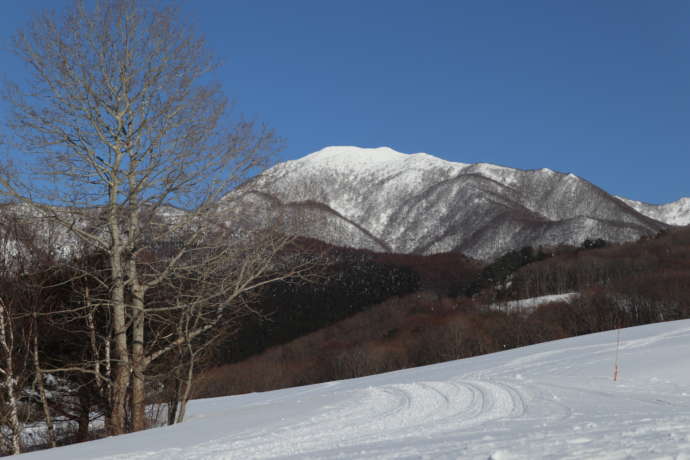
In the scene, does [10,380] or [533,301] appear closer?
[10,380]

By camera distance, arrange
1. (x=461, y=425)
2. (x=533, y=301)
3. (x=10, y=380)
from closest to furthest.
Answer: (x=461, y=425)
(x=10, y=380)
(x=533, y=301)

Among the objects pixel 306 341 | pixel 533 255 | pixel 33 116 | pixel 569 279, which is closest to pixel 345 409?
pixel 33 116

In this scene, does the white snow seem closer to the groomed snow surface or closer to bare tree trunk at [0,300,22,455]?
the groomed snow surface

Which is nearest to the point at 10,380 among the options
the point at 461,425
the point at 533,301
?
the point at 461,425

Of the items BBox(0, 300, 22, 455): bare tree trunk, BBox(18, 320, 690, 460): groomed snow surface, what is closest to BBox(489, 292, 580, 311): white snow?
BBox(18, 320, 690, 460): groomed snow surface

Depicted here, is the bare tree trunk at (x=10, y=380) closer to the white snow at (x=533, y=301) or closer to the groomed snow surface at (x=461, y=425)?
the groomed snow surface at (x=461, y=425)

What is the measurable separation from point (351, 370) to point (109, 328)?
72.9 m

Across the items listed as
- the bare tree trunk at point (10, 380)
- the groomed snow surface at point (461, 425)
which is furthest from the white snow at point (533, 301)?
the bare tree trunk at point (10, 380)

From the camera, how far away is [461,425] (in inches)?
358

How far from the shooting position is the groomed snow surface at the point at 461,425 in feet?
21.0

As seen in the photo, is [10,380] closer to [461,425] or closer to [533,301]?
[461,425]

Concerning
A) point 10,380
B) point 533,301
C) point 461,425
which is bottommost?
point 461,425

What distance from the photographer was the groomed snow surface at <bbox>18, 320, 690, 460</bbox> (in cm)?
640

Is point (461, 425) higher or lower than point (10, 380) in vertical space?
lower
